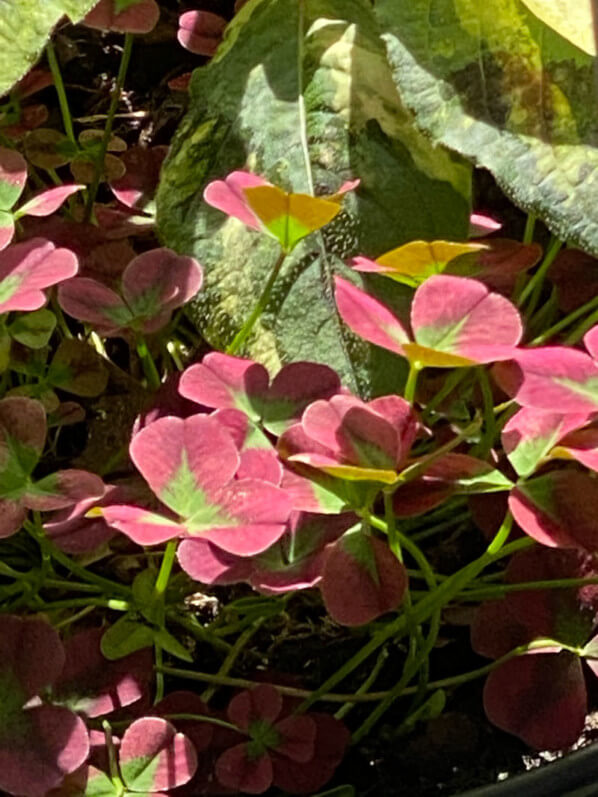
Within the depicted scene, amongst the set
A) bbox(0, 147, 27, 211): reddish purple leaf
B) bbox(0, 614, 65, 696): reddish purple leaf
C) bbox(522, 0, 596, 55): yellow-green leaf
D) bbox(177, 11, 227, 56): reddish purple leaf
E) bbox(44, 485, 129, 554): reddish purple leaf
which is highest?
bbox(522, 0, 596, 55): yellow-green leaf

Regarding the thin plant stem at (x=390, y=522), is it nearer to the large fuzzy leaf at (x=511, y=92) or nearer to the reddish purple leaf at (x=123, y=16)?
the large fuzzy leaf at (x=511, y=92)

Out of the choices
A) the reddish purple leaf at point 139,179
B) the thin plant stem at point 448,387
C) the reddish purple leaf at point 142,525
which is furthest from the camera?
the reddish purple leaf at point 139,179

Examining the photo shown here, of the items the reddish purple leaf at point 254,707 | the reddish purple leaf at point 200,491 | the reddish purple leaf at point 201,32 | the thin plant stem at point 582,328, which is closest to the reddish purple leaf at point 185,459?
the reddish purple leaf at point 200,491

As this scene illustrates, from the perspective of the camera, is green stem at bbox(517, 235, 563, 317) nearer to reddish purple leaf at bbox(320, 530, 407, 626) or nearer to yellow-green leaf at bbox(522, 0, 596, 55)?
yellow-green leaf at bbox(522, 0, 596, 55)

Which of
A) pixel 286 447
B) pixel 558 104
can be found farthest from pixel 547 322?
pixel 286 447

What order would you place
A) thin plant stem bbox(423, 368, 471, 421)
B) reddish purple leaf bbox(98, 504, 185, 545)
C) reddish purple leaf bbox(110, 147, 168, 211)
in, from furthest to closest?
reddish purple leaf bbox(110, 147, 168, 211) → thin plant stem bbox(423, 368, 471, 421) → reddish purple leaf bbox(98, 504, 185, 545)

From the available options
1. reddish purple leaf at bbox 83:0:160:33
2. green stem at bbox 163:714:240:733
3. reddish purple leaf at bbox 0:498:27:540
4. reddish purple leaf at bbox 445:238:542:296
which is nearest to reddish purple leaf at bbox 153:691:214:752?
green stem at bbox 163:714:240:733

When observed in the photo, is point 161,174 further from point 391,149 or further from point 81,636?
point 81,636
